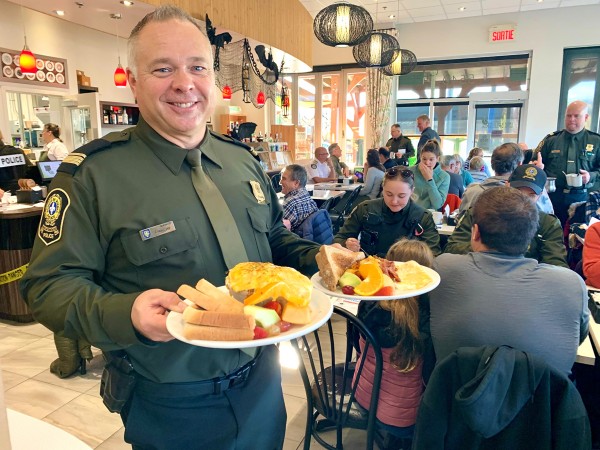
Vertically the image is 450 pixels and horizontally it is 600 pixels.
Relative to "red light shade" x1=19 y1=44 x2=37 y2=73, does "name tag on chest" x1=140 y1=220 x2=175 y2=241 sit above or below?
below

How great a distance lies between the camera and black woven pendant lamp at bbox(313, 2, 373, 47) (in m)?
4.77

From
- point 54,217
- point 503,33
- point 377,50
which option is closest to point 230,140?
point 54,217

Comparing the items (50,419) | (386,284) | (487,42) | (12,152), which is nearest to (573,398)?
(386,284)

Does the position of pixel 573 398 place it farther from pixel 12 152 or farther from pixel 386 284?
pixel 12 152

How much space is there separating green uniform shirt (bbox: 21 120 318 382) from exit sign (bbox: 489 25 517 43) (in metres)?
9.75

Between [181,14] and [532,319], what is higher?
[181,14]

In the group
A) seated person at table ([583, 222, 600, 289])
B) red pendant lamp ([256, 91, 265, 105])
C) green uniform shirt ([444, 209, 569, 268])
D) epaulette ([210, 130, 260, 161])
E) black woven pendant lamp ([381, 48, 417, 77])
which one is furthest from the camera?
black woven pendant lamp ([381, 48, 417, 77])

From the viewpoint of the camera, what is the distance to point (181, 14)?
1216 millimetres

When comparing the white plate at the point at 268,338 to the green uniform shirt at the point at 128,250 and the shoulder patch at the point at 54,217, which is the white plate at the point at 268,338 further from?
the shoulder patch at the point at 54,217

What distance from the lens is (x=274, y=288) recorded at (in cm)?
100

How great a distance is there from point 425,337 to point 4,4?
8052 mm

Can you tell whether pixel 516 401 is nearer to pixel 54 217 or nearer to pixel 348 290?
pixel 348 290

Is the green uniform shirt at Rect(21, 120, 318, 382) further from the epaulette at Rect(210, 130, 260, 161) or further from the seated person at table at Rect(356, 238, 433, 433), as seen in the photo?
the seated person at table at Rect(356, 238, 433, 433)

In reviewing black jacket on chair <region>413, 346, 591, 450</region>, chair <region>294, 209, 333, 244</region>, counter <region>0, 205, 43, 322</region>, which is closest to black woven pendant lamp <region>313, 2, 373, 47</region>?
chair <region>294, 209, 333, 244</region>
